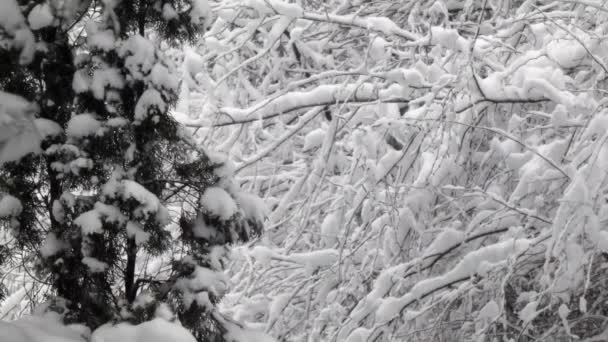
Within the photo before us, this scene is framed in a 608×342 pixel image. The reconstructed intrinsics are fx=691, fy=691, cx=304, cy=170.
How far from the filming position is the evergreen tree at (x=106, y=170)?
2381 mm

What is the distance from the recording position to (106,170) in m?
2.47

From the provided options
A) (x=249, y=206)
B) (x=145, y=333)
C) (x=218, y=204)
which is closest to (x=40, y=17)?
(x=218, y=204)

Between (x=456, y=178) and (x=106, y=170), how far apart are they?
222 cm

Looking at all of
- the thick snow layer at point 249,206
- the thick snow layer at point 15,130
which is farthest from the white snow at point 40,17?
the thick snow layer at point 249,206

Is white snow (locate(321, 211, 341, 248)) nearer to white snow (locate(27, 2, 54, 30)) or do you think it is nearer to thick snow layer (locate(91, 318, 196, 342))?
thick snow layer (locate(91, 318, 196, 342))

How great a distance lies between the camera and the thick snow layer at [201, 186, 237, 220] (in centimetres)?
252

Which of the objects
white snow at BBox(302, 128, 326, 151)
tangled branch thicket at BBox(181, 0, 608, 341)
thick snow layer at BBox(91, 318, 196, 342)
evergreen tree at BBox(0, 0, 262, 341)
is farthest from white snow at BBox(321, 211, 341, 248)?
thick snow layer at BBox(91, 318, 196, 342)

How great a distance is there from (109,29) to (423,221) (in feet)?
6.92

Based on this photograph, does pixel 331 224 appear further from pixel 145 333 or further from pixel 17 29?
pixel 17 29

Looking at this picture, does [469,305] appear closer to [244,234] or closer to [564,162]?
[564,162]

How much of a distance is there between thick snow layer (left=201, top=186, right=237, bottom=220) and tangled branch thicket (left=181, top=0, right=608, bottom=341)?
3.74 ft

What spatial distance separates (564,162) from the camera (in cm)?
356

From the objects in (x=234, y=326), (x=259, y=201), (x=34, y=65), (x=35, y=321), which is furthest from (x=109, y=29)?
(x=234, y=326)

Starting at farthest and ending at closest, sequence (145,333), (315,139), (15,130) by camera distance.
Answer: (315,139), (145,333), (15,130)
